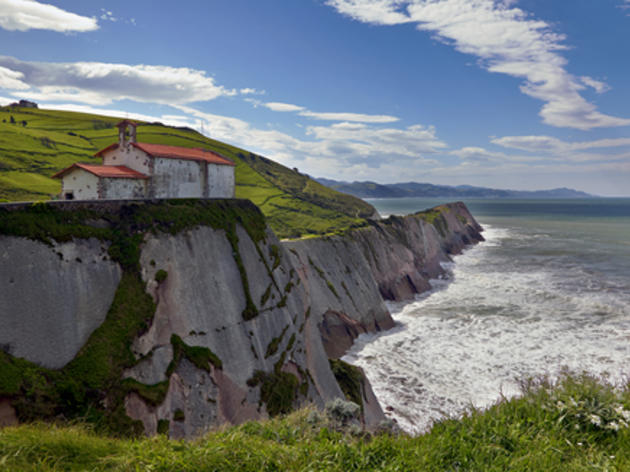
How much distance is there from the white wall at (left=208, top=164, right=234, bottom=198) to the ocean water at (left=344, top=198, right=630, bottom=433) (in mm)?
17819

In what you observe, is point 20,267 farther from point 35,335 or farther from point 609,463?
point 609,463

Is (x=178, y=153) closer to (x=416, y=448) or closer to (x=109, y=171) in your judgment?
(x=109, y=171)

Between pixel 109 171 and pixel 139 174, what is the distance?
1.88m

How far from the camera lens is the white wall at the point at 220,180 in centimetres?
2923

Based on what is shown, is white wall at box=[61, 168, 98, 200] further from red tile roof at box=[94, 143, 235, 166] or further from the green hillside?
the green hillside

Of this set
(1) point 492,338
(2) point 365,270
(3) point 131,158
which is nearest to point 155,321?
(3) point 131,158

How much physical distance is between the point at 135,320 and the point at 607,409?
49.7 feet

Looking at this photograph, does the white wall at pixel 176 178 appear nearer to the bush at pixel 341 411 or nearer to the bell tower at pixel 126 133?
the bell tower at pixel 126 133

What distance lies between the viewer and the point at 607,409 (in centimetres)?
814

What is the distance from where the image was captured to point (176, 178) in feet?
85.6

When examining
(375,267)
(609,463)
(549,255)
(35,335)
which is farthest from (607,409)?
(549,255)

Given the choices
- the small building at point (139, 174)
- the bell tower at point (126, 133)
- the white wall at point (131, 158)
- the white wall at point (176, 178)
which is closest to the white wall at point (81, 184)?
the small building at point (139, 174)

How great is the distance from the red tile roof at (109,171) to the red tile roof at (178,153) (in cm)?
170

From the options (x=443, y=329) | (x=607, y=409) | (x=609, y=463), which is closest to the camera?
(x=609, y=463)
